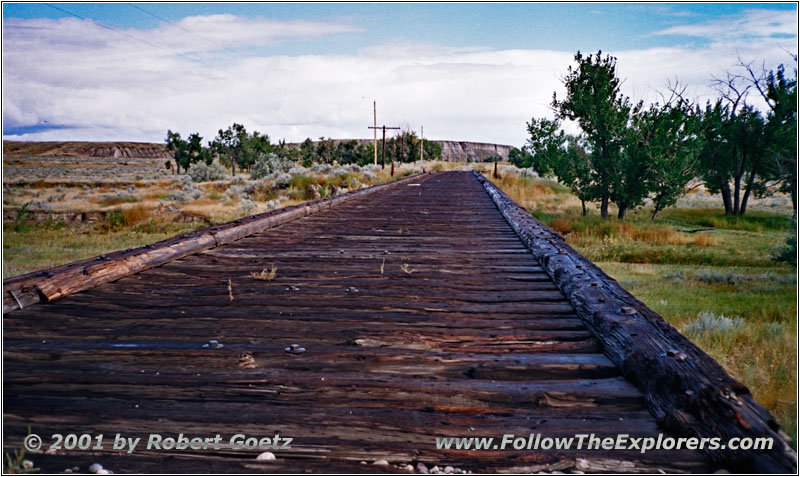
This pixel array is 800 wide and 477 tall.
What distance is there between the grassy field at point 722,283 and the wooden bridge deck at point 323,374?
5.37ft

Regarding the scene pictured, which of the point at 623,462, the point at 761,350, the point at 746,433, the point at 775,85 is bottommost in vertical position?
the point at 761,350

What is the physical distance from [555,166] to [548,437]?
74.0ft

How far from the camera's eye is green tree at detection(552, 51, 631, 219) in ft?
Answer: 69.2

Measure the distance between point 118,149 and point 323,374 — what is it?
18221cm

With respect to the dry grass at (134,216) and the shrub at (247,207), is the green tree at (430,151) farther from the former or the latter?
the dry grass at (134,216)

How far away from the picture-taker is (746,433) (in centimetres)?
144

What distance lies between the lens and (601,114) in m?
21.3

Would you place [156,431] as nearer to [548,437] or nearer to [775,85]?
[548,437]

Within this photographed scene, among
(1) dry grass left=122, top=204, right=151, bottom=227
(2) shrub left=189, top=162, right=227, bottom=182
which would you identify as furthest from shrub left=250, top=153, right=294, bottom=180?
(1) dry grass left=122, top=204, right=151, bottom=227

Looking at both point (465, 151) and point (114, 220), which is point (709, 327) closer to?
point (114, 220)

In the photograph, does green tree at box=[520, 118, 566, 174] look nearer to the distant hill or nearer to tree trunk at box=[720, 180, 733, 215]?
tree trunk at box=[720, 180, 733, 215]

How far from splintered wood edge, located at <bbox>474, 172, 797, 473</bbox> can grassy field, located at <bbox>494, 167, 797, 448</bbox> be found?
1.20 metres

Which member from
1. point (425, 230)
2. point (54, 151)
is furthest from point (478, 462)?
point (54, 151)

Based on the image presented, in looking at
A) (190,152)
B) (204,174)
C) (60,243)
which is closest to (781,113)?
(60,243)
